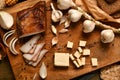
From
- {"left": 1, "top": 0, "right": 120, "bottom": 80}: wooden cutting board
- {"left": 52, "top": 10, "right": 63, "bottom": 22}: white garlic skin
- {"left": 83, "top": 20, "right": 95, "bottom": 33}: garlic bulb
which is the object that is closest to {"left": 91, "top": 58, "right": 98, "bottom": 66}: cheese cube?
{"left": 1, "top": 0, "right": 120, "bottom": 80}: wooden cutting board

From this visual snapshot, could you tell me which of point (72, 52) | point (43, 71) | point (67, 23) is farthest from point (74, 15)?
point (43, 71)

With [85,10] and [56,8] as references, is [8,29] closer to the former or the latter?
[56,8]

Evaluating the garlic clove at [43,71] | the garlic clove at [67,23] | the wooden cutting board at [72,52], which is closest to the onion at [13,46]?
the wooden cutting board at [72,52]

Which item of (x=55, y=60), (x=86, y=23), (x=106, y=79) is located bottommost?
(x=106, y=79)

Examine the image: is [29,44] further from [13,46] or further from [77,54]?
[77,54]

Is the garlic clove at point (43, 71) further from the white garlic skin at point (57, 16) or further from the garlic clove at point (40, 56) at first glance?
the white garlic skin at point (57, 16)

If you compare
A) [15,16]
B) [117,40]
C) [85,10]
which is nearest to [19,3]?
[15,16]
